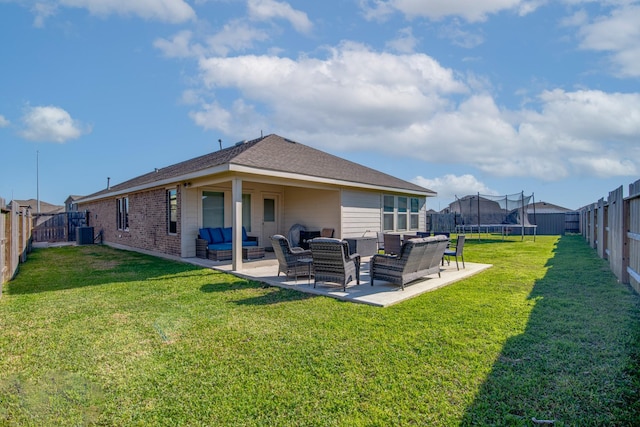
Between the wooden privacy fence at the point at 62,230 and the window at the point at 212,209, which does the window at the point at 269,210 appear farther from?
the wooden privacy fence at the point at 62,230

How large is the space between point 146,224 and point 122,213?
3.48 meters

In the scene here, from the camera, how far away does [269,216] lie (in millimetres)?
13195

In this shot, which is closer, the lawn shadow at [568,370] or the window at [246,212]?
the lawn shadow at [568,370]

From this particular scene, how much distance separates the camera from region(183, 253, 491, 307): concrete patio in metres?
5.76

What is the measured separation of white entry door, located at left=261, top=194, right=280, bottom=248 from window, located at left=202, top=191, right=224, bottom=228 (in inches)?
71.8

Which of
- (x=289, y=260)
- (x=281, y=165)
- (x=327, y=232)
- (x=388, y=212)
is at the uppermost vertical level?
(x=281, y=165)

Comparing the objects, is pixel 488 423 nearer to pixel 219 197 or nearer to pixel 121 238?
pixel 219 197

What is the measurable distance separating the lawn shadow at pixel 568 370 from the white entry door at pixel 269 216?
30.5ft

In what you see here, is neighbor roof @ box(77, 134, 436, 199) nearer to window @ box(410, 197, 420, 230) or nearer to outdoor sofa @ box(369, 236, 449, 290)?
window @ box(410, 197, 420, 230)

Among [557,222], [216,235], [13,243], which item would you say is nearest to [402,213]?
[216,235]

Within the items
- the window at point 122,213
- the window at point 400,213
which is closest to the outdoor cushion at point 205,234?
the window at point 122,213

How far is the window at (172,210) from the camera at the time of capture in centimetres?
1101

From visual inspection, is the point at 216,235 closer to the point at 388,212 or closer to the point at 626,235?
the point at 388,212

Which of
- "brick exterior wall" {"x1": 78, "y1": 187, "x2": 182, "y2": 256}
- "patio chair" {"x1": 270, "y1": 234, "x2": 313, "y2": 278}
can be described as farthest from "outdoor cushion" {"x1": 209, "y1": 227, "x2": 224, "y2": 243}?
"patio chair" {"x1": 270, "y1": 234, "x2": 313, "y2": 278}
